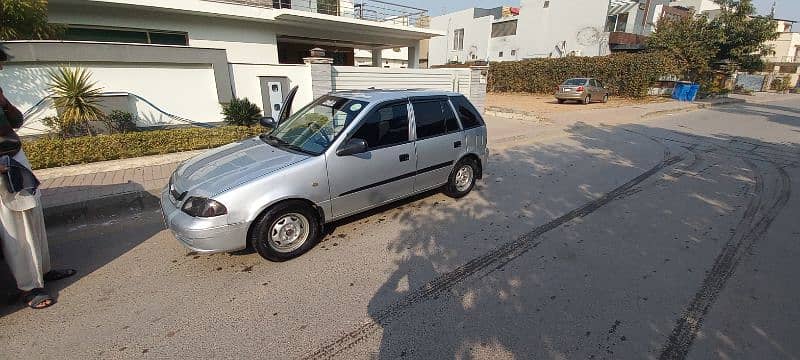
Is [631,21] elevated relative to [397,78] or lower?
elevated

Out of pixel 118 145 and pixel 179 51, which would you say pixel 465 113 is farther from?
pixel 179 51

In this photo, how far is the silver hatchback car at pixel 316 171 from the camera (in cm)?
304

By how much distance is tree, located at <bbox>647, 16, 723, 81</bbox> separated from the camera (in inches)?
809

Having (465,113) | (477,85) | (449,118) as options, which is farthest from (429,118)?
(477,85)

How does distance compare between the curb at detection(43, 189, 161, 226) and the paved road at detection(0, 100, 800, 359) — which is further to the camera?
the curb at detection(43, 189, 161, 226)

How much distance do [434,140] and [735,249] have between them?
3468mm

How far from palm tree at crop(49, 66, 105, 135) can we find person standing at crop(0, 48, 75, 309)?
4643mm

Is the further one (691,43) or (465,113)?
(691,43)

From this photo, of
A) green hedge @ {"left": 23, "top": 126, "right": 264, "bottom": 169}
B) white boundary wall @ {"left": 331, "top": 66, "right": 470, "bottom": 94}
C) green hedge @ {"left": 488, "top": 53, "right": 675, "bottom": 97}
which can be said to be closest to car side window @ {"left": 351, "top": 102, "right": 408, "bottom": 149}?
green hedge @ {"left": 23, "top": 126, "right": 264, "bottom": 169}

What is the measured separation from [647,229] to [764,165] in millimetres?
5392

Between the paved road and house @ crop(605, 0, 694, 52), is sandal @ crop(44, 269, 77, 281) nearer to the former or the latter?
the paved road

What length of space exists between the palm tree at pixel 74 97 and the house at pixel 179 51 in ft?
1.47

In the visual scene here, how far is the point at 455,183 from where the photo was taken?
4.94m

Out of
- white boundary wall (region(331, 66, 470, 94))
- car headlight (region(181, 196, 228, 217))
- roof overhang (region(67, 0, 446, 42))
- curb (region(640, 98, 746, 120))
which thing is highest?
roof overhang (region(67, 0, 446, 42))
